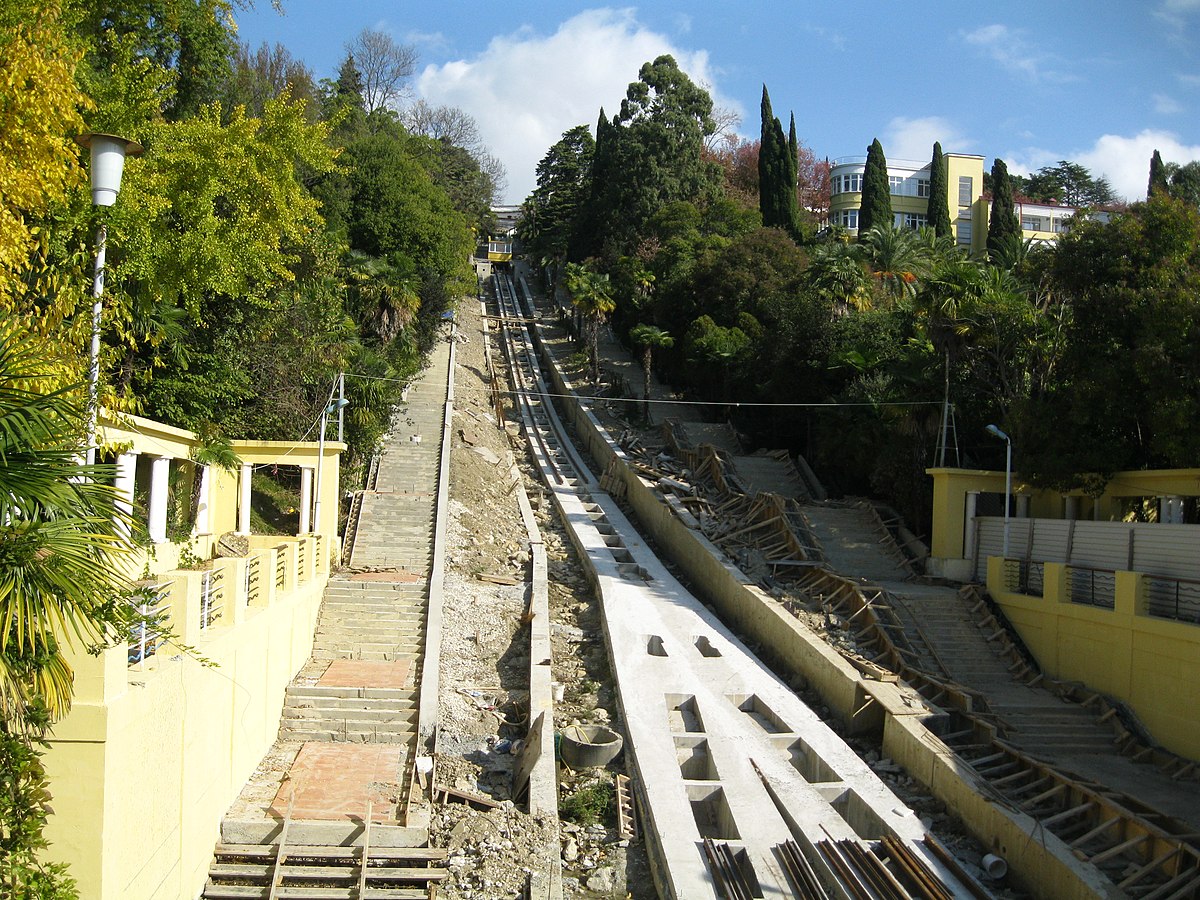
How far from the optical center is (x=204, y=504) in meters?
21.7

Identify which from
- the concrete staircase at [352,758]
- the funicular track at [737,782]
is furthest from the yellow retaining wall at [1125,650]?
the concrete staircase at [352,758]

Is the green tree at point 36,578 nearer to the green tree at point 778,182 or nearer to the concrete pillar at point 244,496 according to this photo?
the concrete pillar at point 244,496

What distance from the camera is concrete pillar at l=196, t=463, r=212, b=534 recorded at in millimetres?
21578

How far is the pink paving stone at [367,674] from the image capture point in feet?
58.4

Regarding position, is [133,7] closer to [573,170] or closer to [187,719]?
[187,719]

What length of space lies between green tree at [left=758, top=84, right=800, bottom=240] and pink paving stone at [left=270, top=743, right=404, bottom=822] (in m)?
45.7

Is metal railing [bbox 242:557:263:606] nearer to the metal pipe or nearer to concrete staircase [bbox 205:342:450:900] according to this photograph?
concrete staircase [bbox 205:342:450:900]

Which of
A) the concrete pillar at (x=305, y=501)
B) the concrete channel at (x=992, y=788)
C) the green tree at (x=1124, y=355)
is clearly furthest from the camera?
the concrete pillar at (x=305, y=501)

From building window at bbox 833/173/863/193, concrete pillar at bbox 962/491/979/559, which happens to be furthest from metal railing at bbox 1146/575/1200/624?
building window at bbox 833/173/863/193

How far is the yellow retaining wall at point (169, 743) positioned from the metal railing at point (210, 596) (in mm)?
96

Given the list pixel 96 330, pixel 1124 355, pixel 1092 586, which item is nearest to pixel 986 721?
pixel 1092 586

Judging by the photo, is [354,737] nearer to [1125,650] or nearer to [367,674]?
[367,674]

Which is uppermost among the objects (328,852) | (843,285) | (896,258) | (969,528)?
(896,258)

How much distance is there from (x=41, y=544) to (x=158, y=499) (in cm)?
1290
